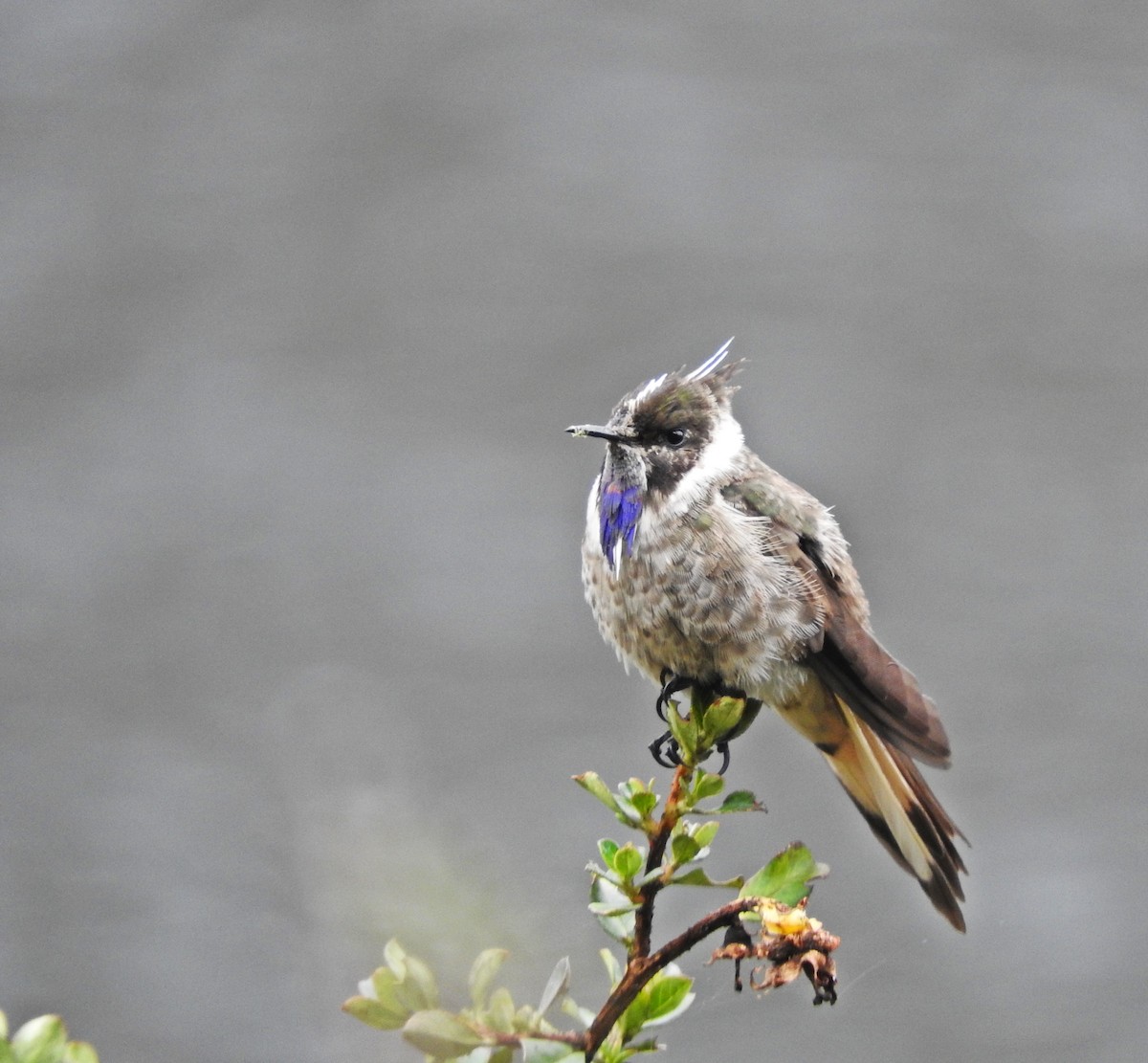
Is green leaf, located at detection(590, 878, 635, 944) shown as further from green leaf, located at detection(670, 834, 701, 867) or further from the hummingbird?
the hummingbird

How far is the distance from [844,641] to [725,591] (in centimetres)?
18

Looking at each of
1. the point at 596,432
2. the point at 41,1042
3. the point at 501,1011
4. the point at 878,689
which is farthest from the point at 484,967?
the point at 878,689

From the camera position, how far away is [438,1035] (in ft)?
2.83

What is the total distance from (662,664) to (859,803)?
42 cm

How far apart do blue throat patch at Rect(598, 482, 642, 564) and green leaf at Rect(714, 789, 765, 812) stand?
2.92ft

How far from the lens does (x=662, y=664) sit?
2.04m

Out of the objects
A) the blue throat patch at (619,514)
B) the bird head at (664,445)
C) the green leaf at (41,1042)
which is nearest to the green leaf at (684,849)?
the green leaf at (41,1042)

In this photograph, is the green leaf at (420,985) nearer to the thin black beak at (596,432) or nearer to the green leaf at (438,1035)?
the green leaf at (438,1035)

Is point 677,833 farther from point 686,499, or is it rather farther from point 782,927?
point 686,499

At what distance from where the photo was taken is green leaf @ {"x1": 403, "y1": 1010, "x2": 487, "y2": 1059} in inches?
33.8

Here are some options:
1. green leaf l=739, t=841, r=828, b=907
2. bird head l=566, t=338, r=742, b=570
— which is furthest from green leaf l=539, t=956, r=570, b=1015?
bird head l=566, t=338, r=742, b=570

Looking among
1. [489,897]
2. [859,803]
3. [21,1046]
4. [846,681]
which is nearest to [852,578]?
[846,681]

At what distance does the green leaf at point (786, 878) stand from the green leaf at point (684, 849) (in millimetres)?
45

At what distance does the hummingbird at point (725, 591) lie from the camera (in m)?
1.92
